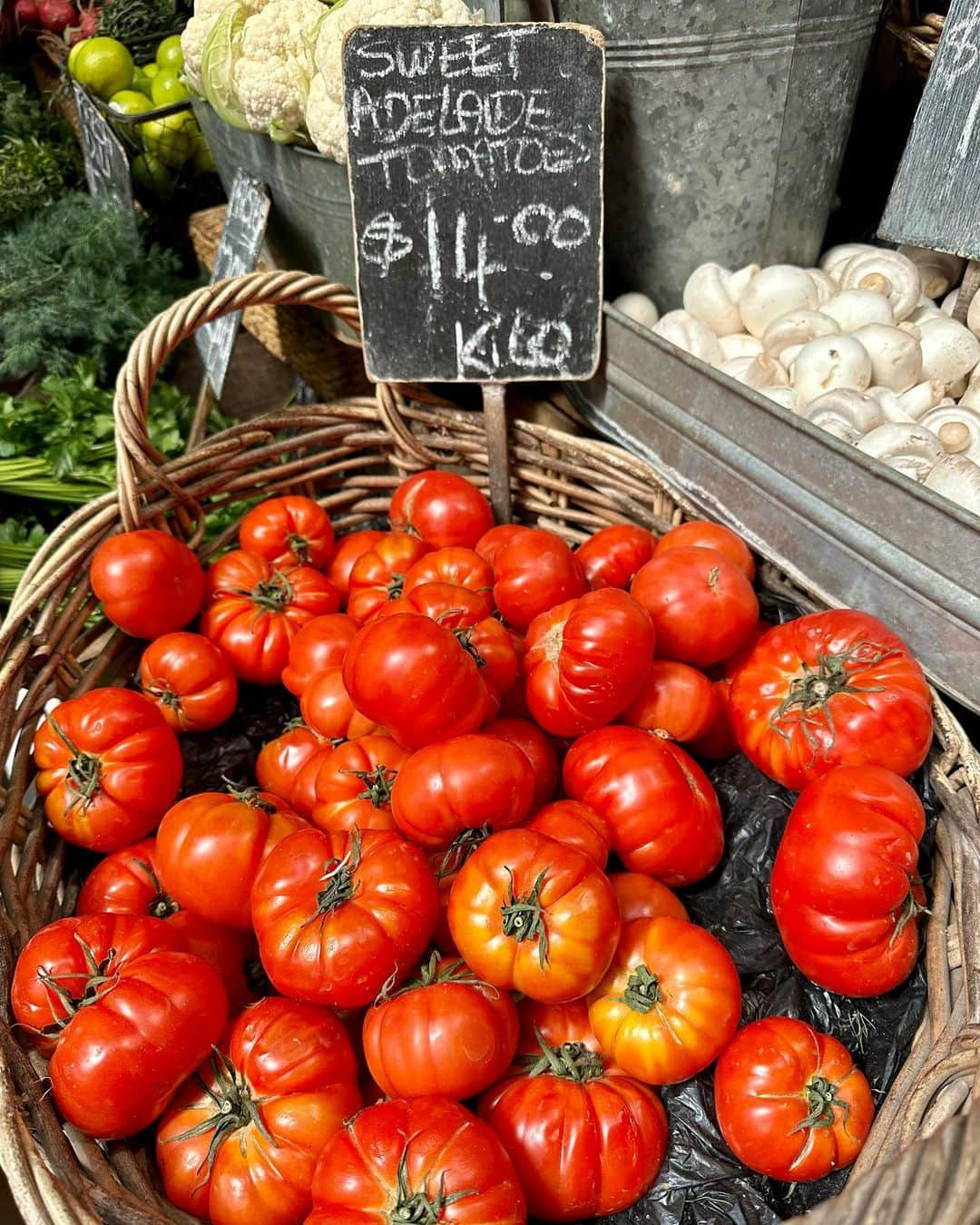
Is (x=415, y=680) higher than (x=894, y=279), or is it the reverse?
(x=894, y=279)

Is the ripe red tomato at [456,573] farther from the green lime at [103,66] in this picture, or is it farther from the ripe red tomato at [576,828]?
the green lime at [103,66]

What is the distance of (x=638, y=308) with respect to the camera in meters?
1.80

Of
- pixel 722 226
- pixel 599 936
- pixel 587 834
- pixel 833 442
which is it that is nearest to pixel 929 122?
pixel 722 226

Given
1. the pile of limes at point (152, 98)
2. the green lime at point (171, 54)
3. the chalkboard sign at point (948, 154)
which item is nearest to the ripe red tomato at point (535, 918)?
the chalkboard sign at point (948, 154)

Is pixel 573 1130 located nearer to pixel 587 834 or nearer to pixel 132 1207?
pixel 587 834

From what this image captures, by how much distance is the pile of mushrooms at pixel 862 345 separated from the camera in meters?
1.43

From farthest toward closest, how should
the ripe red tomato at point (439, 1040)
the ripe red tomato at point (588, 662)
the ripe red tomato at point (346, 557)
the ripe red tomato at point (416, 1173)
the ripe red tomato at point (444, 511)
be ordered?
the ripe red tomato at point (346, 557)
the ripe red tomato at point (444, 511)
the ripe red tomato at point (588, 662)
the ripe red tomato at point (439, 1040)
the ripe red tomato at point (416, 1173)

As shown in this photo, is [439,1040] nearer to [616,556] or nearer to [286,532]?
[616,556]

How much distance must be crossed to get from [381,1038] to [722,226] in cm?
159

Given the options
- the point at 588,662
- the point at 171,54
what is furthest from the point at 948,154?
the point at 171,54

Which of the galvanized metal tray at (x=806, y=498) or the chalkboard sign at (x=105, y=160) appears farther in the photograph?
the chalkboard sign at (x=105, y=160)

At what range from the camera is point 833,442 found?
1276mm

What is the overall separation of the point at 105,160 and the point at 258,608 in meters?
1.66

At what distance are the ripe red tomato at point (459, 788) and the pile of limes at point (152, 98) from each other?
2.24 m
